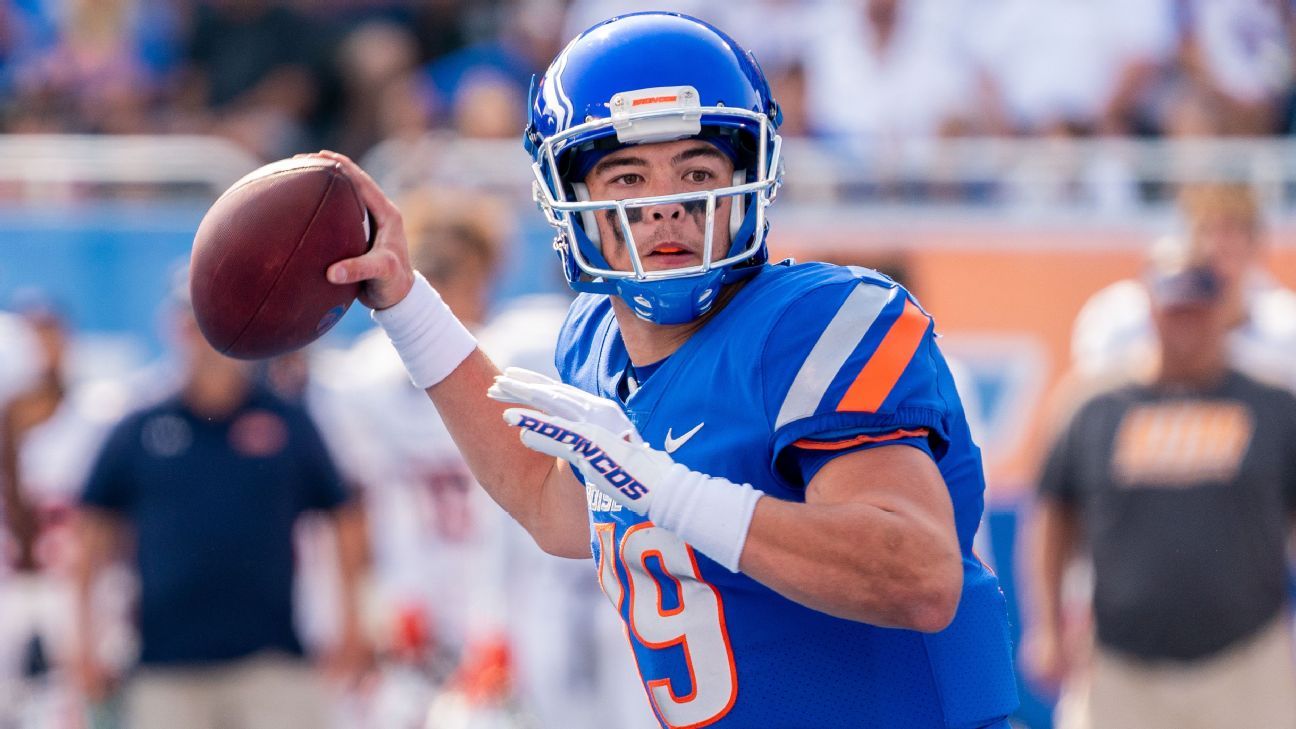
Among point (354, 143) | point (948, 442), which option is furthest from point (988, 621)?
point (354, 143)

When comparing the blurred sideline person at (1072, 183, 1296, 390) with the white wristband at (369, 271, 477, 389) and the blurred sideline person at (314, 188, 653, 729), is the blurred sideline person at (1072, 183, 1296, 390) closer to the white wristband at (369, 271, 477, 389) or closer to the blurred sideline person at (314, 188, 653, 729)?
the blurred sideline person at (314, 188, 653, 729)

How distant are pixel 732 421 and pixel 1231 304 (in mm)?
4570

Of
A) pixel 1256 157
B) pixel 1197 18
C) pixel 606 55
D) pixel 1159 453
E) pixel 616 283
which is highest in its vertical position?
pixel 606 55

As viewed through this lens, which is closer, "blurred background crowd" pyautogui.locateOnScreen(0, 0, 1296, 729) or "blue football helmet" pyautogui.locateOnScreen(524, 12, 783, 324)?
"blue football helmet" pyautogui.locateOnScreen(524, 12, 783, 324)

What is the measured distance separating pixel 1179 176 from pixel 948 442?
17.9 ft

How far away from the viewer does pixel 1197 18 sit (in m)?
8.00

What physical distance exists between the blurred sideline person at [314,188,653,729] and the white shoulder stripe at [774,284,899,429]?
286 centimetres

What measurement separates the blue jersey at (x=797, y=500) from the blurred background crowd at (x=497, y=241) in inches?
109

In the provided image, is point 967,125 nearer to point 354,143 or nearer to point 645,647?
point 354,143

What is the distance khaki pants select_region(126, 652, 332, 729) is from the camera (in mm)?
5887

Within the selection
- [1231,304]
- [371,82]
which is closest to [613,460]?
[1231,304]

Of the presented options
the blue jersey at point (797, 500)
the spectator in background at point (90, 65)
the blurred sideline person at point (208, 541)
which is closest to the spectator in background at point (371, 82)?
the spectator in background at point (90, 65)

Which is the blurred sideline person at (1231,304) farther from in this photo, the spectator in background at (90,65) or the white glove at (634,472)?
the spectator in background at (90,65)

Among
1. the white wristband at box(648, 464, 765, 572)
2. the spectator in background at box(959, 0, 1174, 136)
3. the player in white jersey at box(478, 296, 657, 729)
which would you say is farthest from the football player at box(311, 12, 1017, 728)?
the spectator in background at box(959, 0, 1174, 136)
